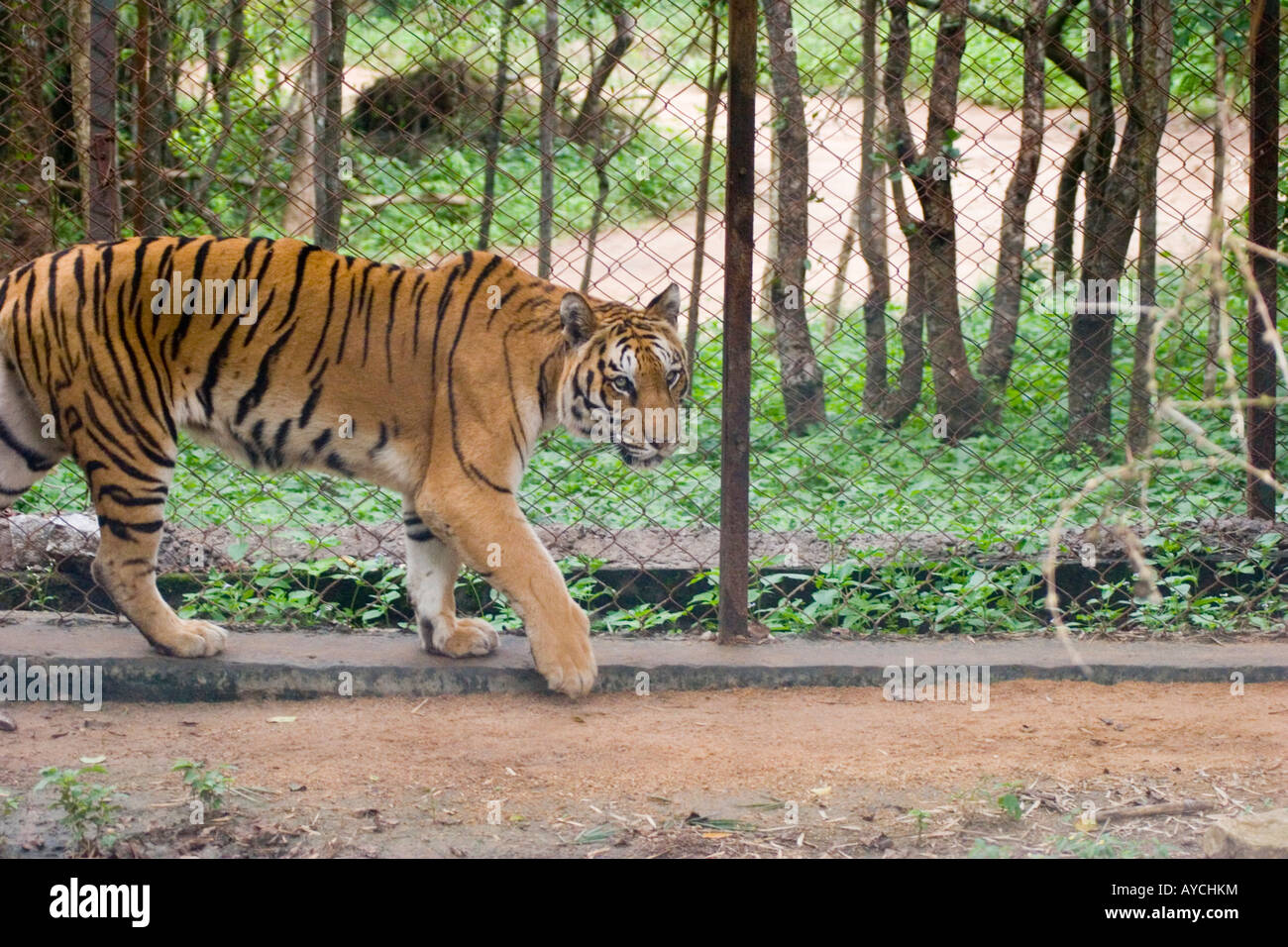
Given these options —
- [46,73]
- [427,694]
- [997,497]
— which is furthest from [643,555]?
[46,73]

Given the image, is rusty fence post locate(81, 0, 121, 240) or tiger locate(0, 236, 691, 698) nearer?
tiger locate(0, 236, 691, 698)

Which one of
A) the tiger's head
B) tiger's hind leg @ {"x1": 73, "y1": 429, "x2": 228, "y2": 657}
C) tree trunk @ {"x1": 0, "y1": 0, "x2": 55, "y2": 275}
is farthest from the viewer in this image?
tree trunk @ {"x1": 0, "y1": 0, "x2": 55, "y2": 275}

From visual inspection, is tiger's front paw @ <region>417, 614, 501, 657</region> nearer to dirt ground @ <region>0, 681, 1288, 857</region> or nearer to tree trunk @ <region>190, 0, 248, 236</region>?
dirt ground @ <region>0, 681, 1288, 857</region>

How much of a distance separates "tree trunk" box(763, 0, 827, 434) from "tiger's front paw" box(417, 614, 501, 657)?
9.60ft

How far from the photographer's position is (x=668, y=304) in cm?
477

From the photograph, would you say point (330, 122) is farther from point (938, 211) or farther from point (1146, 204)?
point (1146, 204)

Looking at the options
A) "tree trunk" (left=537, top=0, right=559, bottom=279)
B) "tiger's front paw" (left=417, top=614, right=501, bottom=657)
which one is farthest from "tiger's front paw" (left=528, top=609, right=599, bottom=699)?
"tree trunk" (left=537, top=0, right=559, bottom=279)

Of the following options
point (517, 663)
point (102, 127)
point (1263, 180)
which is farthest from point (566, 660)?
point (1263, 180)

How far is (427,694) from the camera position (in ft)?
15.3

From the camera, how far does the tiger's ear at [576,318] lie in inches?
179

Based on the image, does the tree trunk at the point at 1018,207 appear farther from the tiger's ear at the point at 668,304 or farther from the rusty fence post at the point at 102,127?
the rusty fence post at the point at 102,127

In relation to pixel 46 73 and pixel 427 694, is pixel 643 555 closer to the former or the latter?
pixel 427 694

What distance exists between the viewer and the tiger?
4473mm
